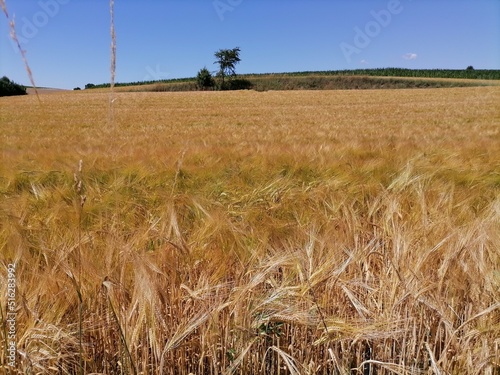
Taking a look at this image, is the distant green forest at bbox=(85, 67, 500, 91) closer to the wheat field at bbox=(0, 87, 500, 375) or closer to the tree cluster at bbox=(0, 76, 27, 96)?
the tree cluster at bbox=(0, 76, 27, 96)

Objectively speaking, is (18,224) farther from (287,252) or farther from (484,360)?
(484,360)

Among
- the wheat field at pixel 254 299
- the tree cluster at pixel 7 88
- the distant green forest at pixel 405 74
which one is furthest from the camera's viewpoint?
the distant green forest at pixel 405 74

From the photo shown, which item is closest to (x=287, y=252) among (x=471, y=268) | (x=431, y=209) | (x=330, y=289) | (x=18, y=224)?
(x=330, y=289)

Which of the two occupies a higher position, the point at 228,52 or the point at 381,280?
the point at 228,52

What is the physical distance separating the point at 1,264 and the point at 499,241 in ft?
4.99

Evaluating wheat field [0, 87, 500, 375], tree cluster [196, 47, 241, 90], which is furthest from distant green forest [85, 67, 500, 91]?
wheat field [0, 87, 500, 375]

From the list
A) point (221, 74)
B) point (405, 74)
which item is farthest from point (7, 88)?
point (405, 74)

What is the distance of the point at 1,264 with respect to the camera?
101cm

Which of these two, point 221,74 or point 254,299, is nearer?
point 254,299

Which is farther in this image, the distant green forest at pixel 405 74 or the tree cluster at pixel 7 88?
the distant green forest at pixel 405 74

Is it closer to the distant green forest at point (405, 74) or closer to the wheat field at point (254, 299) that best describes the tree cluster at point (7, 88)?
the distant green forest at point (405, 74)

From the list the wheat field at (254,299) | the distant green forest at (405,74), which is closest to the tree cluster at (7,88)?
the distant green forest at (405,74)

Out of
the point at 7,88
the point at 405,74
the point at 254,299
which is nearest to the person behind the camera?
the point at 254,299

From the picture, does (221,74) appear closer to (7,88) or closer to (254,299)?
(7,88)
